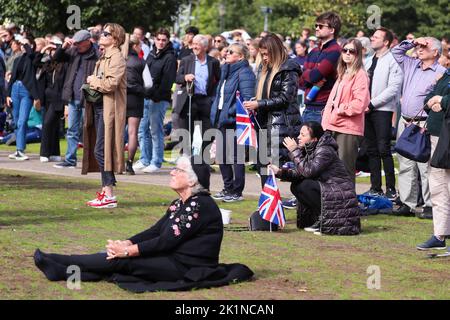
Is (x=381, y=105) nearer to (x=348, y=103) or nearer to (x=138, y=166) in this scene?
(x=348, y=103)

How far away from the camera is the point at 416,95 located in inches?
557

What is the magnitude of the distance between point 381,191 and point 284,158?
8.16ft

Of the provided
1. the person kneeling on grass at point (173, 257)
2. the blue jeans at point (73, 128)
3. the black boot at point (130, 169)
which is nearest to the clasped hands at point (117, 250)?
the person kneeling on grass at point (173, 257)

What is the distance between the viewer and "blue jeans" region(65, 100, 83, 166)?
1834cm

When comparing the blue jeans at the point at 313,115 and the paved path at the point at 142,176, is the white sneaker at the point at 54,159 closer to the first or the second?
the paved path at the point at 142,176

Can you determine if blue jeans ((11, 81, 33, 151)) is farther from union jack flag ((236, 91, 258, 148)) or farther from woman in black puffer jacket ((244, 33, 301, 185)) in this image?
woman in black puffer jacket ((244, 33, 301, 185))

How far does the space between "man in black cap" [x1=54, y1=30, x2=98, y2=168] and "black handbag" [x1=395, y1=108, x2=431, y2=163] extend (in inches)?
229

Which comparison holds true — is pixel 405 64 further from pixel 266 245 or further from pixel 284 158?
pixel 266 245

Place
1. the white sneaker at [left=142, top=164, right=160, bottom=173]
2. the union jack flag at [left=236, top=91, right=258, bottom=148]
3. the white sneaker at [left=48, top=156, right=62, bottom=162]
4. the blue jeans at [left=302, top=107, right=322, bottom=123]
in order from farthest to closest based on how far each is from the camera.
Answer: the white sneaker at [left=48, top=156, right=62, bottom=162]
the white sneaker at [left=142, top=164, right=160, bottom=173]
the blue jeans at [left=302, top=107, right=322, bottom=123]
the union jack flag at [left=236, top=91, right=258, bottom=148]

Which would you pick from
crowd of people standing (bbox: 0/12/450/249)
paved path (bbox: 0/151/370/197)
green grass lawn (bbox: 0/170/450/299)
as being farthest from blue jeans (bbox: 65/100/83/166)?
green grass lawn (bbox: 0/170/450/299)

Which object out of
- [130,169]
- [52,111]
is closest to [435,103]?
[130,169]

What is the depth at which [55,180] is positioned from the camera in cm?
1689

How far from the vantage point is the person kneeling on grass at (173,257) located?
9.41m

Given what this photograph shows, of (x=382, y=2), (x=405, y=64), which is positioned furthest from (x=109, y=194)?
(x=382, y=2)
